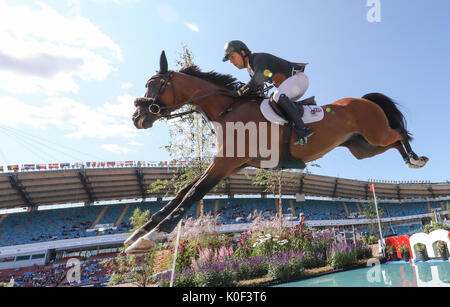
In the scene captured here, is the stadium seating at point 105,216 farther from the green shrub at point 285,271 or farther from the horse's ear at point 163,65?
the horse's ear at point 163,65

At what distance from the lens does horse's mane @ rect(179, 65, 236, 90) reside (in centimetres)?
275

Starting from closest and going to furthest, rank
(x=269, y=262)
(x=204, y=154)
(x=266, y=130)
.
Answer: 1. (x=266, y=130)
2. (x=269, y=262)
3. (x=204, y=154)

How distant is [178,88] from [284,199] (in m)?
38.1

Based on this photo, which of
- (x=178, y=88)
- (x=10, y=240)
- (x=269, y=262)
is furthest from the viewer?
(x=10, y=240)

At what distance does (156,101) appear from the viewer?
Result: 8.06 ft

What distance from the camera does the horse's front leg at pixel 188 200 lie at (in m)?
1.75

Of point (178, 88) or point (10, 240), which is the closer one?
point (178, 88)

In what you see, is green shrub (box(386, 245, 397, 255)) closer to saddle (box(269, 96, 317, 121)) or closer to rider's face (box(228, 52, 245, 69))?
saddle (box(269, 96, 317, 121))

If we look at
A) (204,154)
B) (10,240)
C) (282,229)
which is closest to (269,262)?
(282,229)

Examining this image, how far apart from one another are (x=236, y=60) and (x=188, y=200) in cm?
141

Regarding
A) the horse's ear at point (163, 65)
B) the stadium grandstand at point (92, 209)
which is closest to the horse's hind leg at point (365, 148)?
the horse's ear at point (163, 65)

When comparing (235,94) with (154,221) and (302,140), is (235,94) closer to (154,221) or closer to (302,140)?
(302,140)

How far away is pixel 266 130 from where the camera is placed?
7.64ft

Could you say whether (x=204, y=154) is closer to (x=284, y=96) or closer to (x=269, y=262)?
(x=269, y=262)
